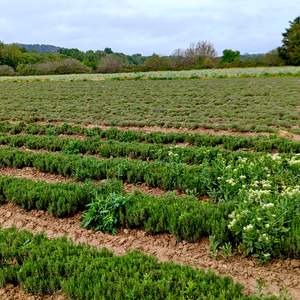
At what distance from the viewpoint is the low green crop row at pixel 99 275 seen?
8.85ft

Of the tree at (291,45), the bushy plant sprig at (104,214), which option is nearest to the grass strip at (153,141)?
the bushy plant sprig at (104,214)

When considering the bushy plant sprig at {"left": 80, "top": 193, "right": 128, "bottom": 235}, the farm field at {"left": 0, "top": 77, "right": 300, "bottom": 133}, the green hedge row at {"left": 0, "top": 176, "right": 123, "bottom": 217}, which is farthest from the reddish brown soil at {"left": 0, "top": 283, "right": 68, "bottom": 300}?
the farm field at {"left": 0, "top": 77, "right": 300, "bottom": 133}

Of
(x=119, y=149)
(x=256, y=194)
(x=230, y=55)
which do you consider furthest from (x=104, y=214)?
(x=230, y=55)

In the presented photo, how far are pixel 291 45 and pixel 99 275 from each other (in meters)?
62.5

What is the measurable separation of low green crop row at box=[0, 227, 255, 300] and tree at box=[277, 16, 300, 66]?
58851mm

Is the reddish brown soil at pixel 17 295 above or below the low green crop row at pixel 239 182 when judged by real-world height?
below

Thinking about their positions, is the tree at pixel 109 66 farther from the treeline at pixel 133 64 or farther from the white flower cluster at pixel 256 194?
the white flower cluster at pixel 256 194

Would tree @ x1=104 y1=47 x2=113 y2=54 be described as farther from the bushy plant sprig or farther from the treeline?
the bushy plant sprig

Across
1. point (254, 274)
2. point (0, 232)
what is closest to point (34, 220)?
point (0, 232)

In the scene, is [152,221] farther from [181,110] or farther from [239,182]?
[181,110]

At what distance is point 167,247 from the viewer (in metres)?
3.82

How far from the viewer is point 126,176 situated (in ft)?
19.6

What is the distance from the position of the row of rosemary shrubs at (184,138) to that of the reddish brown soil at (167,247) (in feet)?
14.2

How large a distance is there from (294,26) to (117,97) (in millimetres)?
54443
